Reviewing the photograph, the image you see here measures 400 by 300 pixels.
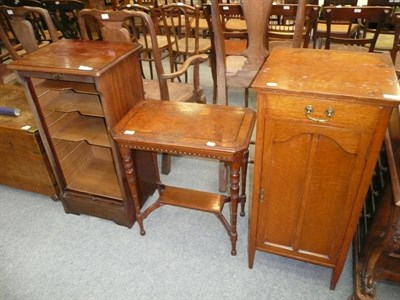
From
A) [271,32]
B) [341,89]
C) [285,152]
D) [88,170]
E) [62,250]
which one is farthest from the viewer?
[271,32]

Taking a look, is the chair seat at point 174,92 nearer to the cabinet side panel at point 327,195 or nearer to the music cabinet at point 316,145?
the music cabinet at point 316,145

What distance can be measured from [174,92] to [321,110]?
1467mm

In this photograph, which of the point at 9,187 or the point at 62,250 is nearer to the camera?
the point at 62,250

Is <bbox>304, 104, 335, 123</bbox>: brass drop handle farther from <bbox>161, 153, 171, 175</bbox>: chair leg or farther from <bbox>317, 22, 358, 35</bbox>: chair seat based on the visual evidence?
<bbox>317, 22, 358, 35</bbox>: chair seat

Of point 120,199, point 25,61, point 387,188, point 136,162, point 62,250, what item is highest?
point 25,61

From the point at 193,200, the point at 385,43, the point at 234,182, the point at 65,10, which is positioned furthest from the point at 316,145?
the point at 65,10

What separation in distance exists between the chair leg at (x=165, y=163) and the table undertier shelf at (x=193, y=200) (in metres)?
0.46

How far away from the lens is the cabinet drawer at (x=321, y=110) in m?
1.01

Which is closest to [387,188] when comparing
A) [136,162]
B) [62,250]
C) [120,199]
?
[136,162]

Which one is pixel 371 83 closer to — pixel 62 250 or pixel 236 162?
pixel 236 162

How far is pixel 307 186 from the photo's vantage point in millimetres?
1260

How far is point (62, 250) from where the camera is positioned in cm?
180

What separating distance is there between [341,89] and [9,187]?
231cm

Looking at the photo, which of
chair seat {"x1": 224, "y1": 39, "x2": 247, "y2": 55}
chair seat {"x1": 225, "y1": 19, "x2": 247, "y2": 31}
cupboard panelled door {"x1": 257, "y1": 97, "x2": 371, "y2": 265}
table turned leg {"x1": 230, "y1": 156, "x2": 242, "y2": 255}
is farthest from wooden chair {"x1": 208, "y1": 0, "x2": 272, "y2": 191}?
chair seat {"x1": 225, "y1": 19, "x2": 247, "y2": 31}
